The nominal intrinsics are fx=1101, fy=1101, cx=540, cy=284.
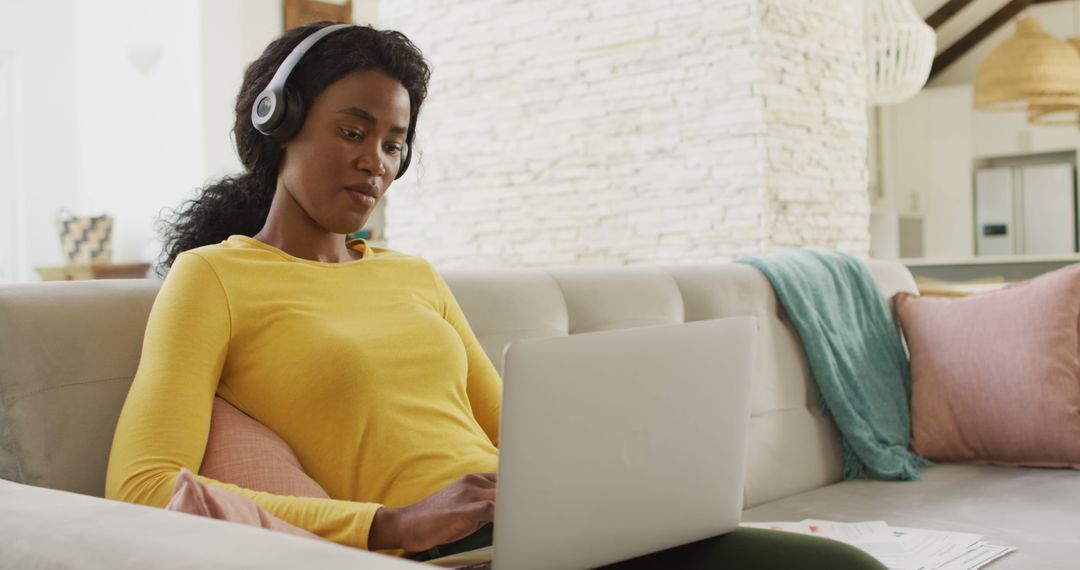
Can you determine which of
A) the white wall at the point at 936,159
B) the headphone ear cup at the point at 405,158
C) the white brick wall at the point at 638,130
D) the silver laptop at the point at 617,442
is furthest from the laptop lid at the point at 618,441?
the white wall at the point at 936,159

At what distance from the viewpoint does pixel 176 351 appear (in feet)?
3.92

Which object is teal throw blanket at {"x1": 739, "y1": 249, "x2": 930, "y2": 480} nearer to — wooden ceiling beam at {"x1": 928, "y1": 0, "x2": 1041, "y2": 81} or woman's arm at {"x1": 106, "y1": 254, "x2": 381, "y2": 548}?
woman's arm at {"x1": 106, "y1": 254, "x2": 381, "y2": 548}

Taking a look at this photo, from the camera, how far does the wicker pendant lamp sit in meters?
4.93

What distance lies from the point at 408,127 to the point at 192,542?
3.10 ft

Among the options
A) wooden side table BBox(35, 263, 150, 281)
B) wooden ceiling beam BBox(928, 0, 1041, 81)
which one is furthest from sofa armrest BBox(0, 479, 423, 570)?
wooden ceiling beam BBox(928, 0, 1041, 81)

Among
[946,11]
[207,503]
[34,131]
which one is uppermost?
[946,11]

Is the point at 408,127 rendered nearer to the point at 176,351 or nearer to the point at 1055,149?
the point at 176,351

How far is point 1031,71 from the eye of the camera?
482 centimetres

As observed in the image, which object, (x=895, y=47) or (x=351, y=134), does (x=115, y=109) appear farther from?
(x=351, y=134)

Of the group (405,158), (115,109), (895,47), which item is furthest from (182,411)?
(115,109)

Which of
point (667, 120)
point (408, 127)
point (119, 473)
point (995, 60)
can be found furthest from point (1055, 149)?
point (119, 473)

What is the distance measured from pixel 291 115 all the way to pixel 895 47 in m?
4.14

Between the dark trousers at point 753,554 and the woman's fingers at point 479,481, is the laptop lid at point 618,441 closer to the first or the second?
the dark trousers at point 753,554

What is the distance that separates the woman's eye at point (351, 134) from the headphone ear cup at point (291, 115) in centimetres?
6
